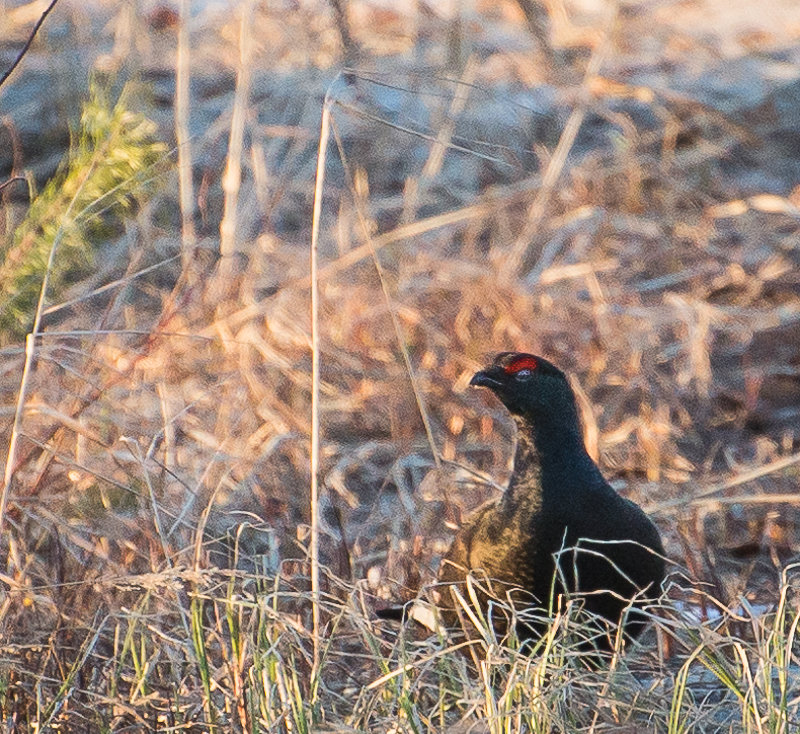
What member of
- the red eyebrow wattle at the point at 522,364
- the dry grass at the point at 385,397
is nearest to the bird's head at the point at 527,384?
the red eyebrow wattle at the point at 522,364

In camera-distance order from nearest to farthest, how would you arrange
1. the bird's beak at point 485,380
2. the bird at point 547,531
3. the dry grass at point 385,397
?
the dry grass at point 385,397 < the bird at point 547,531 < the bird's beak at point 485,380

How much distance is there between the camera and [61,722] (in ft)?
8.77

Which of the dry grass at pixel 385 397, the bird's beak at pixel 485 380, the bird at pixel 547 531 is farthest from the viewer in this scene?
the bird's beak at pixel 485 380

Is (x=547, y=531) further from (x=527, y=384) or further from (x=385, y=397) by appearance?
(x=385, y=397)

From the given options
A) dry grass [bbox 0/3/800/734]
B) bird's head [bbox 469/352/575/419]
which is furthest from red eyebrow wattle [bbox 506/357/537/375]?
dry grass [bbox 0/3/800/734]

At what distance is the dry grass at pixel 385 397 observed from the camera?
8.51 feet

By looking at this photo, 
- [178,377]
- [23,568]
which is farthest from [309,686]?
[178,377]

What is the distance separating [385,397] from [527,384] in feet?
6.04

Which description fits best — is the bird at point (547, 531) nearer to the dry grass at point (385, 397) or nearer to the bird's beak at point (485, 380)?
the bird's beak at point (485, 380)

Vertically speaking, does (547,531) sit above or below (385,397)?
above

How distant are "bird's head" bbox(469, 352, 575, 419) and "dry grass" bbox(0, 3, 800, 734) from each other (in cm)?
24

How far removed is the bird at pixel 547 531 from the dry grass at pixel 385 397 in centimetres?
15

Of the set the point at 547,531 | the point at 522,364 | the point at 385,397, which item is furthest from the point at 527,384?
the point at 385,397

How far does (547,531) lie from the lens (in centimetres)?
304
